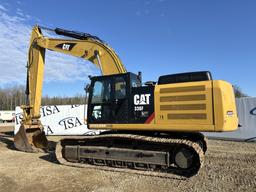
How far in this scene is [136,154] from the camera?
889cm

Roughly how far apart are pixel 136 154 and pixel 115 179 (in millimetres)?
1098

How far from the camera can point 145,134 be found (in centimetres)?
940

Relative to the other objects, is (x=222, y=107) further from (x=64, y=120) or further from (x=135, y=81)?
(x=64, y=120)

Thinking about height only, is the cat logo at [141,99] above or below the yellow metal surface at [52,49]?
below

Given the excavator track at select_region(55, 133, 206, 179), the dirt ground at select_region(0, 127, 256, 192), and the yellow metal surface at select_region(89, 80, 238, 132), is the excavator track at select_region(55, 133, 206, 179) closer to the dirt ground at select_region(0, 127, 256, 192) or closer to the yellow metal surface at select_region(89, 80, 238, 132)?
the dirt ground at select_region(0, 127, 256, 192)

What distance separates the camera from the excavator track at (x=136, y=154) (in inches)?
326

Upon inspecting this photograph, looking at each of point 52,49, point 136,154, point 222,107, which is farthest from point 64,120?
→ point 222,107

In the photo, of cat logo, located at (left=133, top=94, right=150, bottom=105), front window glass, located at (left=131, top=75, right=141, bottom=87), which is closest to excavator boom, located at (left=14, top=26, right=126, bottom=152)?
front window glass, located at (left=131, top=75, right=141, bottom=87)

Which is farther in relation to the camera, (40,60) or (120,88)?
(40,60)

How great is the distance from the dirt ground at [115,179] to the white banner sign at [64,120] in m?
10.8

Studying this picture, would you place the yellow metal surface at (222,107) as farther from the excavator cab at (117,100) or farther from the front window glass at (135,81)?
the front window glass at (135,81)

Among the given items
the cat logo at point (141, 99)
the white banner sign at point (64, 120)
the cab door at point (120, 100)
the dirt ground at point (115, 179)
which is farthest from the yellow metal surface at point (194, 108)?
the white banner sign at point (64, 120)

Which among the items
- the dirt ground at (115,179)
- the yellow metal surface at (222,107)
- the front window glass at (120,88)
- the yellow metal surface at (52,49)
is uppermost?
the yellow metal surface at (52,49)

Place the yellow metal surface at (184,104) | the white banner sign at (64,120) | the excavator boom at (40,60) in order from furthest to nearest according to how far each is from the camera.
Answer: the white banner sign at (64,120)
the excavator boom at (40,60)
the yellow metal surface at (184,104)
